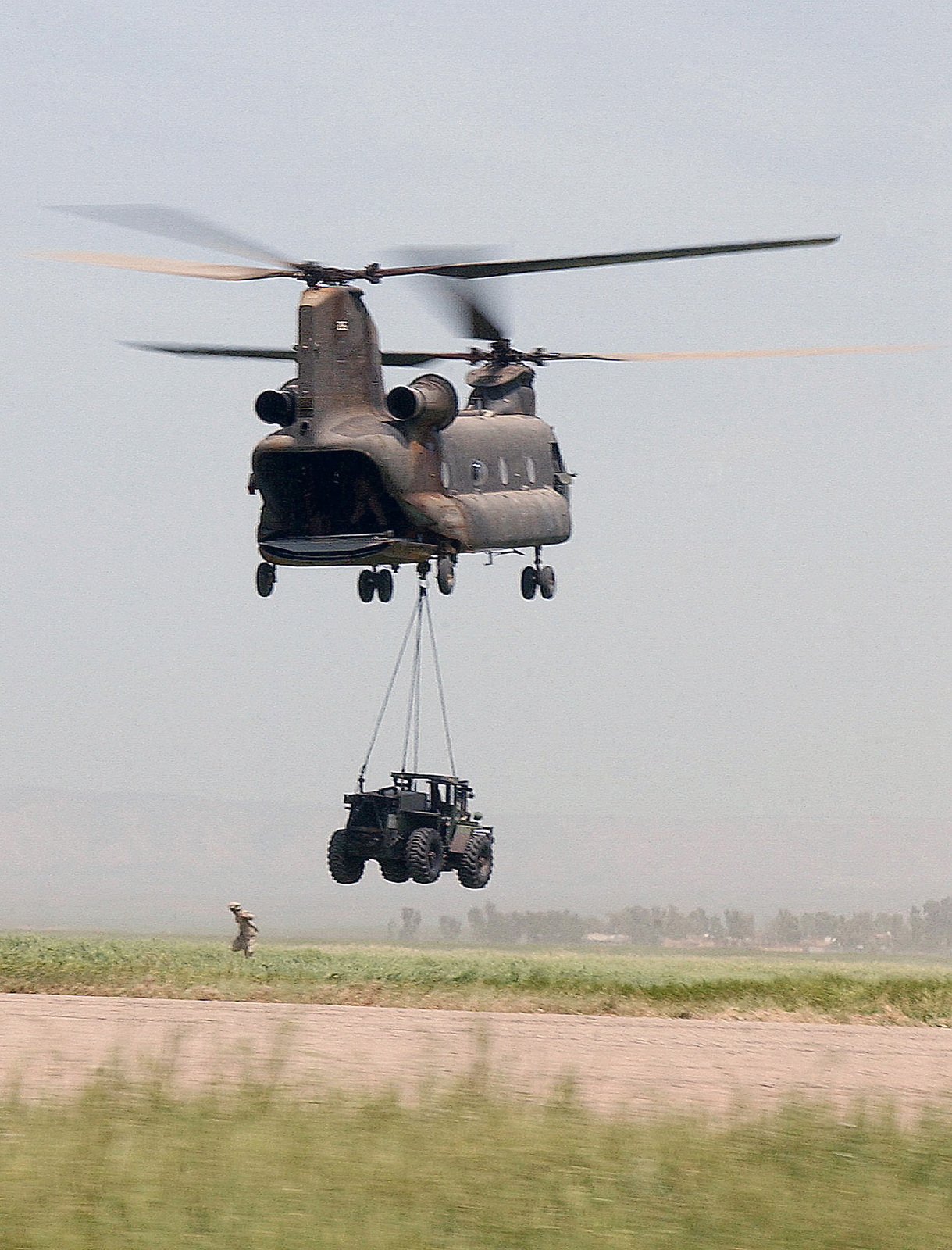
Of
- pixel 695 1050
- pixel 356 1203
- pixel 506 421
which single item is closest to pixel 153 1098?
pixel 356 1203

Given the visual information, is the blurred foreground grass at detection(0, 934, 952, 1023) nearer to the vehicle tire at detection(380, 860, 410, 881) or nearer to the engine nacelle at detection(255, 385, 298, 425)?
the vehicle tire at detection(380, 860, 410, 881)

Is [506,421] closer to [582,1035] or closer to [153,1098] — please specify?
[582,1035]

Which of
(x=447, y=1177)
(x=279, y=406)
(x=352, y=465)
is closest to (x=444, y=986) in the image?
(x=352, y=465)

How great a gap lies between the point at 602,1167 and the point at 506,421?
813 inches

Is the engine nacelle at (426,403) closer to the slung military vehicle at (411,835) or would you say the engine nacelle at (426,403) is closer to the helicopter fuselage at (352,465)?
the helicopter fuselage at (352,465)

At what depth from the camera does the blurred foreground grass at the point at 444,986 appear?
2302 cm

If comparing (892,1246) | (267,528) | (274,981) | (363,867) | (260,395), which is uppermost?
(260,395)

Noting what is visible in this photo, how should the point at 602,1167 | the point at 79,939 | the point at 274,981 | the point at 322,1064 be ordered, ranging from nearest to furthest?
the point at 602,1167, the point at 322,1064, the point at 274,981, the point at 79,939

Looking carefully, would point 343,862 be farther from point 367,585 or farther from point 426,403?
point 426,403

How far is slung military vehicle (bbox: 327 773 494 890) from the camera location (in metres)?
29.1

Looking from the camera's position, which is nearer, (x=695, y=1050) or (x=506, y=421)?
(x=695, y=1050)

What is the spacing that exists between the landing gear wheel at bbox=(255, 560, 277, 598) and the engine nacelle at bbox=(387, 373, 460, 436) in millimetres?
2819

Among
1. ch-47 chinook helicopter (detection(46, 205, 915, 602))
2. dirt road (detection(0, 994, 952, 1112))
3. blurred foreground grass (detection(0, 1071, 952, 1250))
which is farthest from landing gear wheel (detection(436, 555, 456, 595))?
blurred foreground grass (detection(0, 1071, 952, 1250))

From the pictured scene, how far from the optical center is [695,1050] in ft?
60.8
